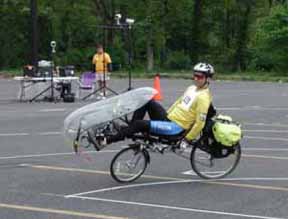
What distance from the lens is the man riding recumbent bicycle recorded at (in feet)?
27.3

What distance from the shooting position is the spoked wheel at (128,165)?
328 inches

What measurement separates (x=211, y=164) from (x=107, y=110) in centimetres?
141

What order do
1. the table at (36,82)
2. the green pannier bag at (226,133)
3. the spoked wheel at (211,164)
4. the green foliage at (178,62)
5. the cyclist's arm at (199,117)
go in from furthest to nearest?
the green foliage at (178,62)
the table at (36,82)
the spoked wheel at (211,164)
the green pannier bag at (226,133)
the cyclist's arm at (199,117)

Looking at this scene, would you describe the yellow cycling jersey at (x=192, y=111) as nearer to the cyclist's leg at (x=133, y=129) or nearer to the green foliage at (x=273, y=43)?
the cyclist's leg at (x=133, y=129)

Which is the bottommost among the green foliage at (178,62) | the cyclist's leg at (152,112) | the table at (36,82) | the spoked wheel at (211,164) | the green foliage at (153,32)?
the spoked wheel at (211,164)

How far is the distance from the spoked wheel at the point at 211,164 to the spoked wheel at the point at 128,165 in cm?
61

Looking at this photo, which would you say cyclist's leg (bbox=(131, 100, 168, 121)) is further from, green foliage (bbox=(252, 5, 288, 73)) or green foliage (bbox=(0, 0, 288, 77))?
green foliage (bbox=(0, 0, 288, 77))

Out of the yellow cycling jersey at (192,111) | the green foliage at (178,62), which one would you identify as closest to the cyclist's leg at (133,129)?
the yellow cycling jersey at (192,111)

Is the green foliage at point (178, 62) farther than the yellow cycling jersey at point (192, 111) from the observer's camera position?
Yes

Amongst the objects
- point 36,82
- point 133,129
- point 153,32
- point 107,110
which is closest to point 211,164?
point 133,129

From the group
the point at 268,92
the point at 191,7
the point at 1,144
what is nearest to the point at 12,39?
the point at 191,7

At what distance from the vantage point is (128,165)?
27.6 ft

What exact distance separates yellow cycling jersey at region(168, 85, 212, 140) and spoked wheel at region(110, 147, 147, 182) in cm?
58

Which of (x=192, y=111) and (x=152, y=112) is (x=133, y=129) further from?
(x=192, y=111)
